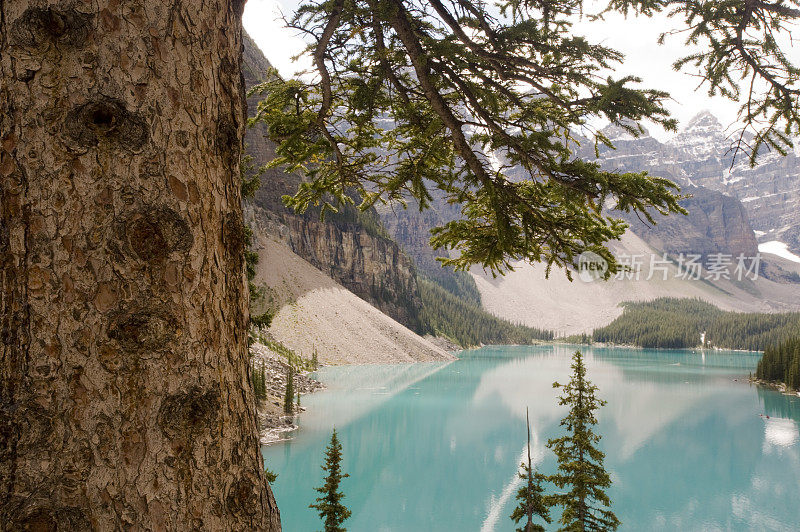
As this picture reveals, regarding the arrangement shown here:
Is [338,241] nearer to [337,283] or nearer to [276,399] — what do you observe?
[337,283]

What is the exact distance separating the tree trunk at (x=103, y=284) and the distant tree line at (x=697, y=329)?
135 metres

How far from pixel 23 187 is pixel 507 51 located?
3.13 metres

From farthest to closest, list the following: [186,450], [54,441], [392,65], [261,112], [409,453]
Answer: [409,453] < [261,112] < [392,65] < [186,450] < [54,441]

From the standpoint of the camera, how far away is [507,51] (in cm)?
350

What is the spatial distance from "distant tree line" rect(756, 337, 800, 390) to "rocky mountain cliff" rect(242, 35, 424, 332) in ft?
198

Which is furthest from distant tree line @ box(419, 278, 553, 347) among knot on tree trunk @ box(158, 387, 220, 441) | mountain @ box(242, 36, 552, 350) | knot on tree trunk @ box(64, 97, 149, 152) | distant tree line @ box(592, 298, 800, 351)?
knot on tree trunk @ box(64, 97, 149, 152)

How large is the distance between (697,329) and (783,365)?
287 feet

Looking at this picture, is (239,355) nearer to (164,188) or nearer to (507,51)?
(164,188)

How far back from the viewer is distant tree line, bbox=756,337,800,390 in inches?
1916

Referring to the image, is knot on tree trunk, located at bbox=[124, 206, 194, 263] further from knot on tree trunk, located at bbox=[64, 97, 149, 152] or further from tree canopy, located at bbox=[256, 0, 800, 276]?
tree canopy, located at bbox=[256, 0, 800, 276]

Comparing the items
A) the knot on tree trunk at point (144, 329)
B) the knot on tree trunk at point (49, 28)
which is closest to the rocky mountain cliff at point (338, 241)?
the knot on tree trunk at point (49, 28)

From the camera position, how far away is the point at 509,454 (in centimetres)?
2780

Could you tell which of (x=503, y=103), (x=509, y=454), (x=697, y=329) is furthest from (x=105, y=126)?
(x=697, y=329)

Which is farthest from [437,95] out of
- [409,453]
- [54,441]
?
[409,453]
